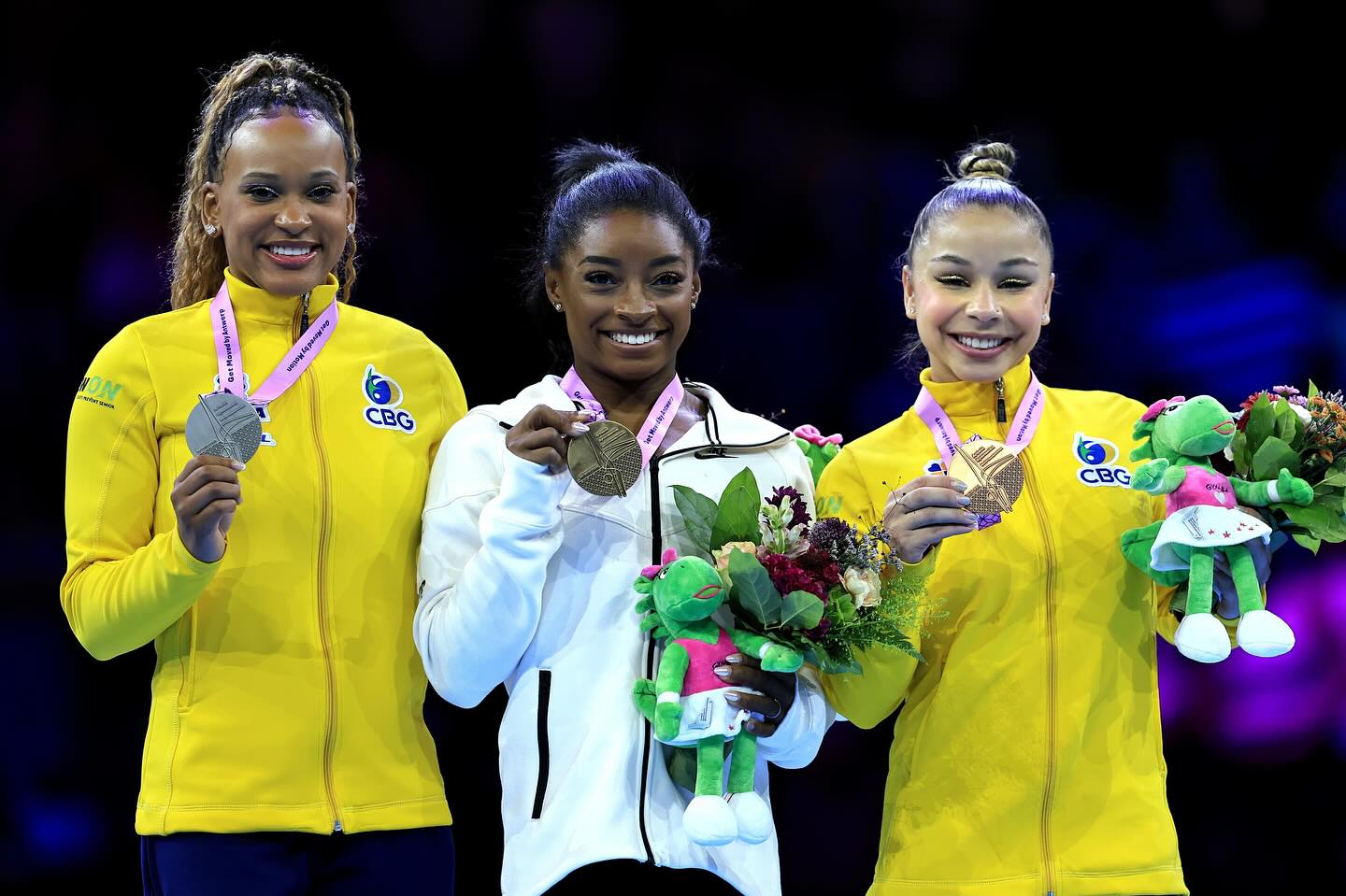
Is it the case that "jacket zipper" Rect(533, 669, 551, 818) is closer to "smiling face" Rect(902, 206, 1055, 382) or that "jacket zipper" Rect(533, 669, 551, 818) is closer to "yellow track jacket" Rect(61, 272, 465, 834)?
"yellow track jacket" Rect(61, 272, 465, 834)

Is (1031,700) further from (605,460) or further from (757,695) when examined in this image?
(605,460)

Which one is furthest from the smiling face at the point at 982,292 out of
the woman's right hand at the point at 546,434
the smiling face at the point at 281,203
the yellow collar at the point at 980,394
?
the smiling face at the point at 281,203

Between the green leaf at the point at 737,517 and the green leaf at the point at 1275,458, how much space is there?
2.88ft

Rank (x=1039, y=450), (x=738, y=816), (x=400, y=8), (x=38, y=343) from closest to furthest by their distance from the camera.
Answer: (x=738, y=816) → (x=1039, y=450) → (x=38, y=343) → (x=400, y=8)

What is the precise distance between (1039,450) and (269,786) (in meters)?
1.53

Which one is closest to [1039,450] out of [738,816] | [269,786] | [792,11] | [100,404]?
[738,816]

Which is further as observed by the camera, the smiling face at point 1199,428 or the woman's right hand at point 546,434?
the smiling face at point 1199,428

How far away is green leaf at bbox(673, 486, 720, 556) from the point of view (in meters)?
2.49

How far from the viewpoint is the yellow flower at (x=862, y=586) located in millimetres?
2418

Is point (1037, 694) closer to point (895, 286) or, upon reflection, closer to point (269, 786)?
point (269, 786)

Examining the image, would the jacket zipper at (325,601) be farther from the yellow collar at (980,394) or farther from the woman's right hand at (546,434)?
the yellow collar at (980,394)

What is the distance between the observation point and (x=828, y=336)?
4.66 meters

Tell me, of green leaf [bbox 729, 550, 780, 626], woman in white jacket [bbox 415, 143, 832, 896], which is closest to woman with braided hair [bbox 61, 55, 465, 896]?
woman in white jacket [bbox 415, 143, 832, 896]

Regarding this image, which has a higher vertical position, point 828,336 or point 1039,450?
point 828,336
